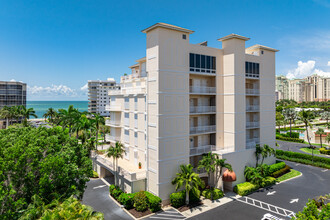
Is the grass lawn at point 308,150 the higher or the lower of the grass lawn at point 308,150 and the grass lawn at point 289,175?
the higher

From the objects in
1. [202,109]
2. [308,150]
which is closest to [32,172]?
[202,109]

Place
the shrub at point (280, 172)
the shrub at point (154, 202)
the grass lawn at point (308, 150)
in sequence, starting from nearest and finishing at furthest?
the shrub at point (154, 202) → the shrub at point (280, 172) → the grass lawn at point (308, 150)

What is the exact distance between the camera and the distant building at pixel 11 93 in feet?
281

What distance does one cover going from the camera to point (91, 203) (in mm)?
26250

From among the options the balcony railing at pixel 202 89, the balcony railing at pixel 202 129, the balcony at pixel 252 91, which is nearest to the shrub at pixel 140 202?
the balcony railing at pixel 202 129

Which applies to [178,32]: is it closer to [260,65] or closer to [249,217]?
[260,65]

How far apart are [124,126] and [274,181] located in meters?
25.7

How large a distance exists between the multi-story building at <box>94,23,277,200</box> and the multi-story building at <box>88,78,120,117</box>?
101 meters

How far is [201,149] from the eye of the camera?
97.7 feet

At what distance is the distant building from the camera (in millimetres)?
85562

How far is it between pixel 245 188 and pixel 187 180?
375 inches

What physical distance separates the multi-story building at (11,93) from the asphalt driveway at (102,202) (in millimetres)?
78494

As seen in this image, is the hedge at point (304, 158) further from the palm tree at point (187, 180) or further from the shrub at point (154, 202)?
the shrub at point (154, 202)

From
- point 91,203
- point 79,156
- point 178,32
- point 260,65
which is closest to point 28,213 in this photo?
point 79,156
